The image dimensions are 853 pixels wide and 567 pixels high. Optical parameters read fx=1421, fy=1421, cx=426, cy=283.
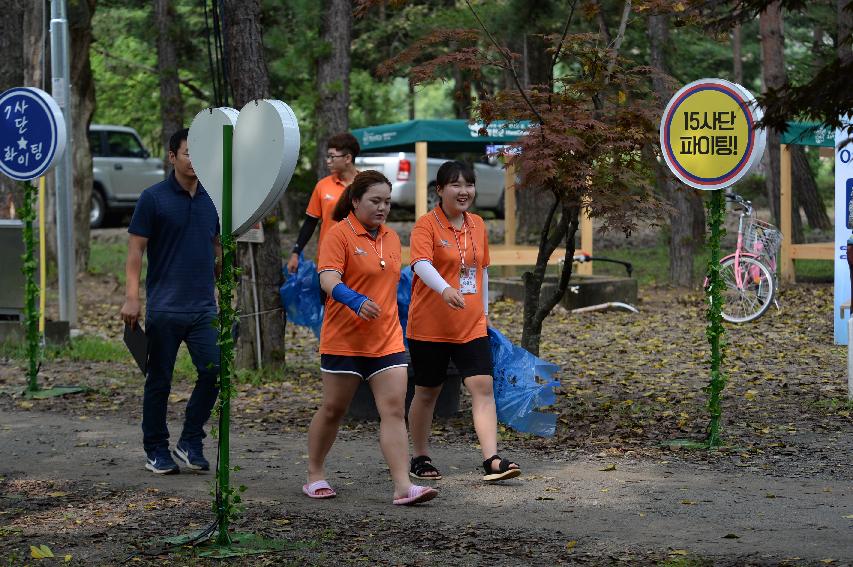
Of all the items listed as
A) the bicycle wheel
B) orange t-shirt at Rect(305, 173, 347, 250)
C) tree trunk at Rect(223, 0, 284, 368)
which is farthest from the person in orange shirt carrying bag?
the bicycle wheel

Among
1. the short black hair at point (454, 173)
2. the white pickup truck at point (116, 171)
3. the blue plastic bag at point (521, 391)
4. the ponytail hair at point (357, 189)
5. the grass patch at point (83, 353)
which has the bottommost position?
the grass patch at point (83, 353)

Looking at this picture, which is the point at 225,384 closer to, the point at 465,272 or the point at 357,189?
the point at 357,189

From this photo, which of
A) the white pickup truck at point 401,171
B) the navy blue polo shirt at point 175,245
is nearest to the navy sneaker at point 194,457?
the navy blue polo shirt at point 175,245

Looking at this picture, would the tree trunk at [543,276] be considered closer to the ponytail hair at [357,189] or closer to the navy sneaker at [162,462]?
the ponytail hair at [357,189]

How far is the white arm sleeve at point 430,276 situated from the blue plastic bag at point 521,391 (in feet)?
5.12

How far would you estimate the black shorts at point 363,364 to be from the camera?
7.02m

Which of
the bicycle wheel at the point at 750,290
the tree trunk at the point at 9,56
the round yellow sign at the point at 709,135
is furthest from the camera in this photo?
the bicycle wheel at the point at 750,290

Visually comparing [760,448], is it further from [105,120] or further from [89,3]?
[105,120]

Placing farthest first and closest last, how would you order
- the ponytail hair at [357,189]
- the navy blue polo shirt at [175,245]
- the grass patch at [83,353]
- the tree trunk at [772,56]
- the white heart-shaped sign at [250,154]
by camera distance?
the tree trunk at [772,56] < the grass patch at [83,353] < the navy blue polo shirt at [175,245] < the ponytail hair at [357,189] < the white heart-shaped sign at [250,154]

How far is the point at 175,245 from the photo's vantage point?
7793 millimetres

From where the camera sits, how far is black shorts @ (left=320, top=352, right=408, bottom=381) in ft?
23.0

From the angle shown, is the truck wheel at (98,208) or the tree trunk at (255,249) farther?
the truck wheel at (98,208)

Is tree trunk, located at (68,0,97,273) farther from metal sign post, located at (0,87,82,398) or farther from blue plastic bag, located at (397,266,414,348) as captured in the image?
blue plastic bag, located at (397,266,414,348)

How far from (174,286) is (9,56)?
30.2 feet
